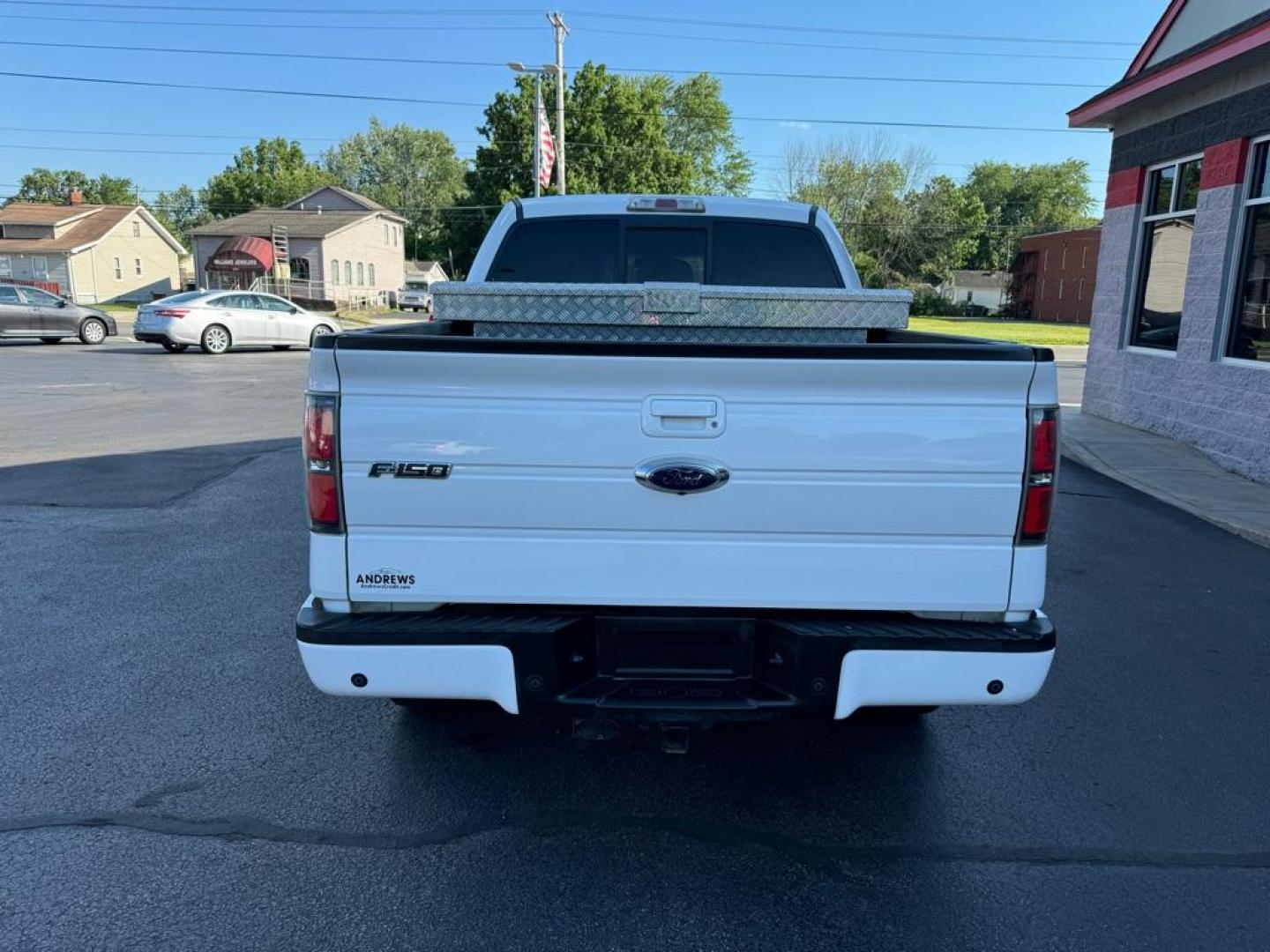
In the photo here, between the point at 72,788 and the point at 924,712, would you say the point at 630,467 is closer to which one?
the point at 924,712

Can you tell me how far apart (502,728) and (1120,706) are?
9.12 ft

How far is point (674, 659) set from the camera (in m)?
2.80

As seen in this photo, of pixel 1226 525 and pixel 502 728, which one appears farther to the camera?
pixel 1226 525

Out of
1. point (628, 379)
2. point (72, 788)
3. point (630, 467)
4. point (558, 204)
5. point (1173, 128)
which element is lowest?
point (72, 788)

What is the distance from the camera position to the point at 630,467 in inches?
103

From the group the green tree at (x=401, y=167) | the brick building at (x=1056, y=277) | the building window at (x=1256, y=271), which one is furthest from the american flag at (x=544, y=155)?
the green tree at (x=401, y=167)

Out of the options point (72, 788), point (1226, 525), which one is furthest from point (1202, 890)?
point (1226, 525)

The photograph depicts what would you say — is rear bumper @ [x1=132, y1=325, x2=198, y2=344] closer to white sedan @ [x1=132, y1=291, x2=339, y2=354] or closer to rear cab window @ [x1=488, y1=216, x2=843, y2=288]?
white sedan @ [x1=132, y1=291, x2=339, y2=354]

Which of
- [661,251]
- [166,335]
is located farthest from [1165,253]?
[166,335]

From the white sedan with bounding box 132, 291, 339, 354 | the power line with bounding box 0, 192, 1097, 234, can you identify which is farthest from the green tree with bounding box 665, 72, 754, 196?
the white sedan with bounding box 132, 291, 339, 354

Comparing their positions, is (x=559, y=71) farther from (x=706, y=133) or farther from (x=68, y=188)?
(x=68, y=188)

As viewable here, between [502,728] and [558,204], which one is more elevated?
[558,204]

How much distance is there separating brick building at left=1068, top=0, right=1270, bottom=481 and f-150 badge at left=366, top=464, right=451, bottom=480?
8.87 metres

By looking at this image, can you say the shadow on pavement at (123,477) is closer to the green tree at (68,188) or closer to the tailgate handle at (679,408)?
the tailgate handle at (679,408)
